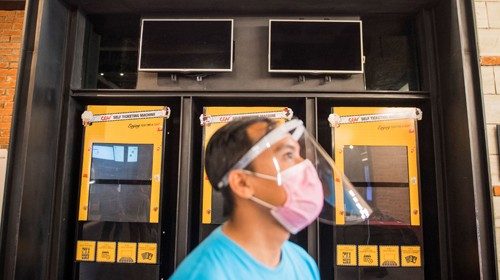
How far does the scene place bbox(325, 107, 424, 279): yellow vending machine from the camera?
8.36ft

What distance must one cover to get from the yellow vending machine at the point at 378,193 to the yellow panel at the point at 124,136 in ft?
4.01

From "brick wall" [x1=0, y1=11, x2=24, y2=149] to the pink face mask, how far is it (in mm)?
3673

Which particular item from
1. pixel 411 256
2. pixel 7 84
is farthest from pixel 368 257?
pixel 7 84

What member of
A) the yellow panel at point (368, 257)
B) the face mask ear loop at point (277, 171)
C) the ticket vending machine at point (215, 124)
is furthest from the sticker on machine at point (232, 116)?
the face mask ear loop at point (277, 171)

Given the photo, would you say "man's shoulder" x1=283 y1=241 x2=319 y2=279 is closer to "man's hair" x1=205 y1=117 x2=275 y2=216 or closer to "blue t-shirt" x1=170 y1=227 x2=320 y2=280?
"blue t-shirt" x1=170 y1=227 x2=320 y2=280

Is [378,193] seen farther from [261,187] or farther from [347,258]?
[261,187]

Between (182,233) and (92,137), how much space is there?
37.2 inches

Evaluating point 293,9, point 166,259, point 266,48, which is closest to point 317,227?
point 166,259

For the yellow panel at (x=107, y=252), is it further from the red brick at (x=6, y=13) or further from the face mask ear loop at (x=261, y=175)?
the red brick at (x=6, y=13)

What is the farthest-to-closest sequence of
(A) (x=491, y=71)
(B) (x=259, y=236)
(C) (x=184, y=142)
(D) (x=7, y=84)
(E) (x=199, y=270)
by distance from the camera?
(D) (x=7, y=84) < (A) (x=491, y=71) < (C) (x=184, y=142) < (B) (x=259, y=236) < (E) (x=199, y=270)

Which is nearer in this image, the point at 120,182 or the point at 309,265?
the point at 309,265

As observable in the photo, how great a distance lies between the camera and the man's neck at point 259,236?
53.2 inches

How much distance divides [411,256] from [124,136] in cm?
213

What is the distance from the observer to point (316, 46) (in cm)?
269
